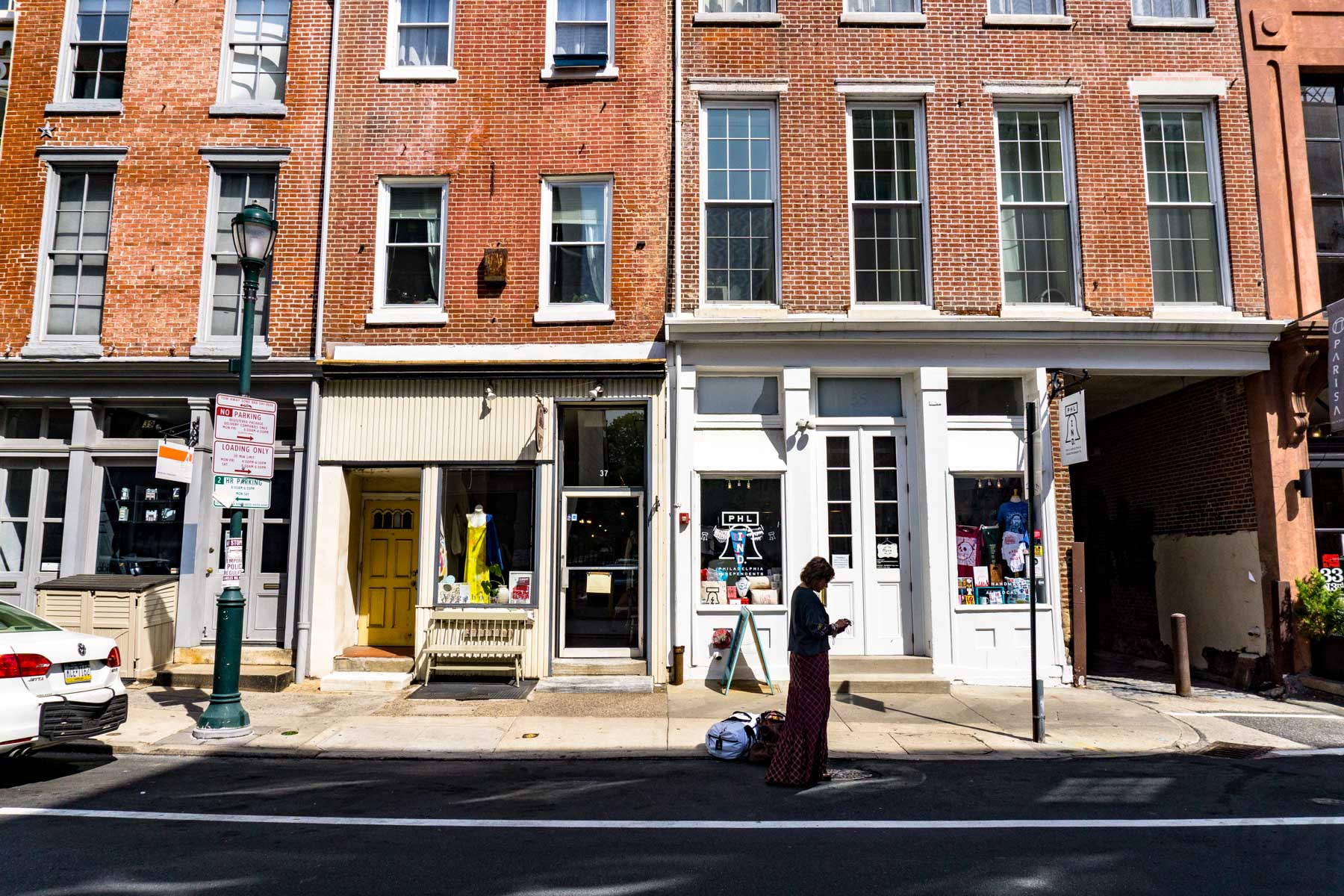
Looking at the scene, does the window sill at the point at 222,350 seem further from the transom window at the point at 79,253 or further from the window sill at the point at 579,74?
the window sill at the point at 579,74

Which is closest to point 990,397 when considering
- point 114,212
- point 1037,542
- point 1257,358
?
point 1037,542

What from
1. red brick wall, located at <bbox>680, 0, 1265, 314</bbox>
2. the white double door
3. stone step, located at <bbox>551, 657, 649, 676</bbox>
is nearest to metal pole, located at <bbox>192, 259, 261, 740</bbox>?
stone step, located at <bbox>551, 657, 649, 676</bbox>

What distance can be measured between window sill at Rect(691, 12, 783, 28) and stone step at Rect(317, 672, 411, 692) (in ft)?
33.7

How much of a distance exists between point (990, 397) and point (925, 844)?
7866 millimetres

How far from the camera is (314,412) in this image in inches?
468

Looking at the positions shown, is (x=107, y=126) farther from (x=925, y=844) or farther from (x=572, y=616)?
(x=925, y=844)

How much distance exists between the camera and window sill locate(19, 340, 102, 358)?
40.1 feet

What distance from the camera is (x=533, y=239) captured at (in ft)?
40.1

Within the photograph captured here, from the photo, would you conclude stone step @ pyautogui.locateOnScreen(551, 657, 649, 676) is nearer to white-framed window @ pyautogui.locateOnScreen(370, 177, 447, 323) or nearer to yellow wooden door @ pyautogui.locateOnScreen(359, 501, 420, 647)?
yellow wooden door @ pyautogui.locateOnScreen(359, 501, 420, 647)

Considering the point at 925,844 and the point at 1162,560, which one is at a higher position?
the point at 1162,560

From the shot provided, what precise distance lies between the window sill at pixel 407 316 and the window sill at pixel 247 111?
3416 mm

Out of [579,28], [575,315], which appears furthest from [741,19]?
[575,315]

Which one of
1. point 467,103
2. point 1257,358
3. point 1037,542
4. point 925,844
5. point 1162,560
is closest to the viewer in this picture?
point 925,844

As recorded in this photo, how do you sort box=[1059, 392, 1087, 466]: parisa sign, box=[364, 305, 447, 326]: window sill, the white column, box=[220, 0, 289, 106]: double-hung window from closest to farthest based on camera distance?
box=[1059, 392, 1087, 466]: parisa sign, the white column, box=[364, 305, 447, 326]: window sill, box=[220, 0, 289, 106]: double-hung window
